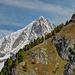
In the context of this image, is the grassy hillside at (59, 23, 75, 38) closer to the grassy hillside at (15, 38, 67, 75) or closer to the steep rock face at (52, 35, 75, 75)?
the steep rock face at (52, 35, 75, 75)

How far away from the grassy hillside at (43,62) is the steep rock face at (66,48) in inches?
125

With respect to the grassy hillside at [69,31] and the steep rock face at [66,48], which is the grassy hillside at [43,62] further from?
the grassy hillside at [69,31]

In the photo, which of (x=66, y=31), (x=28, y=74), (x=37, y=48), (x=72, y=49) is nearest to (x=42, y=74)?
(x=28, y=74)

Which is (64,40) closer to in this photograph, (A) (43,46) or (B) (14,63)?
(A) (43,46)

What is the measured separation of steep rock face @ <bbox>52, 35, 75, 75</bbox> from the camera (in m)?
147

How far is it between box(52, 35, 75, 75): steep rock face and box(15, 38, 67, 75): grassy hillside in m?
3.17

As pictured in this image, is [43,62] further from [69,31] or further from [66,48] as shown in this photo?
[69,31]

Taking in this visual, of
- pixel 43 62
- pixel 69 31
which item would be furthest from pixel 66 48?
pixel 43 62

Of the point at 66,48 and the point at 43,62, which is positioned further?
the point at 66,48

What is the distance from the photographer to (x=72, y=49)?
152m

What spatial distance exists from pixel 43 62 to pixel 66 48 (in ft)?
62.7

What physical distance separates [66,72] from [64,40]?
25.0 meters

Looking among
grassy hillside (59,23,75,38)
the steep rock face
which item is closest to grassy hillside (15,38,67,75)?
the steep rock face

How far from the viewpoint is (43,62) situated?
14200 centimetres
